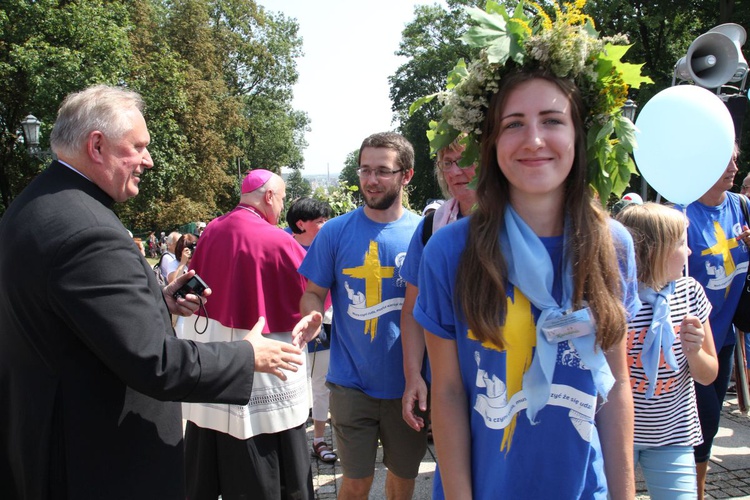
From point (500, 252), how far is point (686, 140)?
1613 millimetres

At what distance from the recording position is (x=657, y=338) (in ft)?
7.91

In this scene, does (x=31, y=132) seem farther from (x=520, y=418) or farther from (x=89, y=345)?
(x=520, y=418)

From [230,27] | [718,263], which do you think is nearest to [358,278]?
[718,263]

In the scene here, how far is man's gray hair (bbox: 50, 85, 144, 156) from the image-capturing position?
74.8 inches

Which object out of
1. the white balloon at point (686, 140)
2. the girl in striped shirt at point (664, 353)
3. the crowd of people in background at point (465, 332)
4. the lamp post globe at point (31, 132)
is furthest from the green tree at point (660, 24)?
the crowd of people in background at point (465, 332)

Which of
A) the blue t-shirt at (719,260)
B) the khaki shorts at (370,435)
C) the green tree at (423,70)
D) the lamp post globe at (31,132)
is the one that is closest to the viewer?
the khaki shorts at (370,435)

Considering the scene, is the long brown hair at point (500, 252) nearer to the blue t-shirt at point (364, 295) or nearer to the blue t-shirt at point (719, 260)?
the blue t-shirt at point (364, 295)

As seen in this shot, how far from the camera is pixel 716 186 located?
3592mm

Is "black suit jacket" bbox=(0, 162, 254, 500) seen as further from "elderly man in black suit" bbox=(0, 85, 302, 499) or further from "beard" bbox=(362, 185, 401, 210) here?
"beard" bbox=(362, 185, 401, 210)

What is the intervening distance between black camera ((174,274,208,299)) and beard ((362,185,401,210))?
1.02 metres

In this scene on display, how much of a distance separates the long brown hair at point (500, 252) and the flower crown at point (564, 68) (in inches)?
1.7

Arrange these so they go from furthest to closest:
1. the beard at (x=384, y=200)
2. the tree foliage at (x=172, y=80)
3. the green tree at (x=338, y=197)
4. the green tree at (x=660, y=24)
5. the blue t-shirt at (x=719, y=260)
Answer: the tree foliage at (x=172, y=80) < the green tree at (x=660, y=24) < the green tree at (x=338, y=197) < the blue t-shirt at (x=719, y=260) < the beard at (x=384, y=200)

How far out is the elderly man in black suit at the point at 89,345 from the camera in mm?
1691

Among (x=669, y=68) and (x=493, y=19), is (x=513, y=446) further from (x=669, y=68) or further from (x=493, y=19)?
(x=669, y=68)
